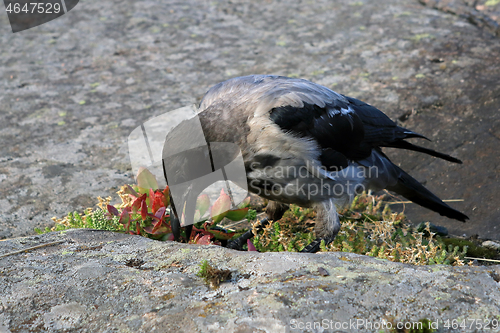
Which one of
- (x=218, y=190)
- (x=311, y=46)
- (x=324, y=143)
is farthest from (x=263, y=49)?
(x=324, y=143)

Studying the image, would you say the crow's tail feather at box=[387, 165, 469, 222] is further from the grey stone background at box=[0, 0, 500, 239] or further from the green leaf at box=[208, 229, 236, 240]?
the green leaf at box=[208, 229, 236, 240]

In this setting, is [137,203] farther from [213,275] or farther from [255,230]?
[213,275]

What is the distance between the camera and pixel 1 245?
2.29 meters

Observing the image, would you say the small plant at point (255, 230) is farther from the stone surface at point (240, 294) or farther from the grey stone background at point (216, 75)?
the stone surface at point (240, 294)

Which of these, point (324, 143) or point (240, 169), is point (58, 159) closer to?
point (240, 169)

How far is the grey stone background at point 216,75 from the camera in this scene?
381cm

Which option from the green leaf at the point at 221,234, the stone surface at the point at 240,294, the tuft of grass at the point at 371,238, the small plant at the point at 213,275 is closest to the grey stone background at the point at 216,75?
the tuft of grass at the point at 371,238

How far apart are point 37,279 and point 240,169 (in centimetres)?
130

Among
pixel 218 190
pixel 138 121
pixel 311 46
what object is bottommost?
pixel 218 190

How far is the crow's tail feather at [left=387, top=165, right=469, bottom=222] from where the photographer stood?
3.36 meters

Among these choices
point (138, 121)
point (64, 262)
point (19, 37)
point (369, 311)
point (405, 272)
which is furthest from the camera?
point (19, 37)

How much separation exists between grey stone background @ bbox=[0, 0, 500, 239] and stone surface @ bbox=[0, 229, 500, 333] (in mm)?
1516

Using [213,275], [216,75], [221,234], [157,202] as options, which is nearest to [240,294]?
[213,275]

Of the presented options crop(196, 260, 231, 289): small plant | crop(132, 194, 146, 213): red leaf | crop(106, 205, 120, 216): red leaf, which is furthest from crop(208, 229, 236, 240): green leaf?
crop(196, 260, 231, 289): small plant
